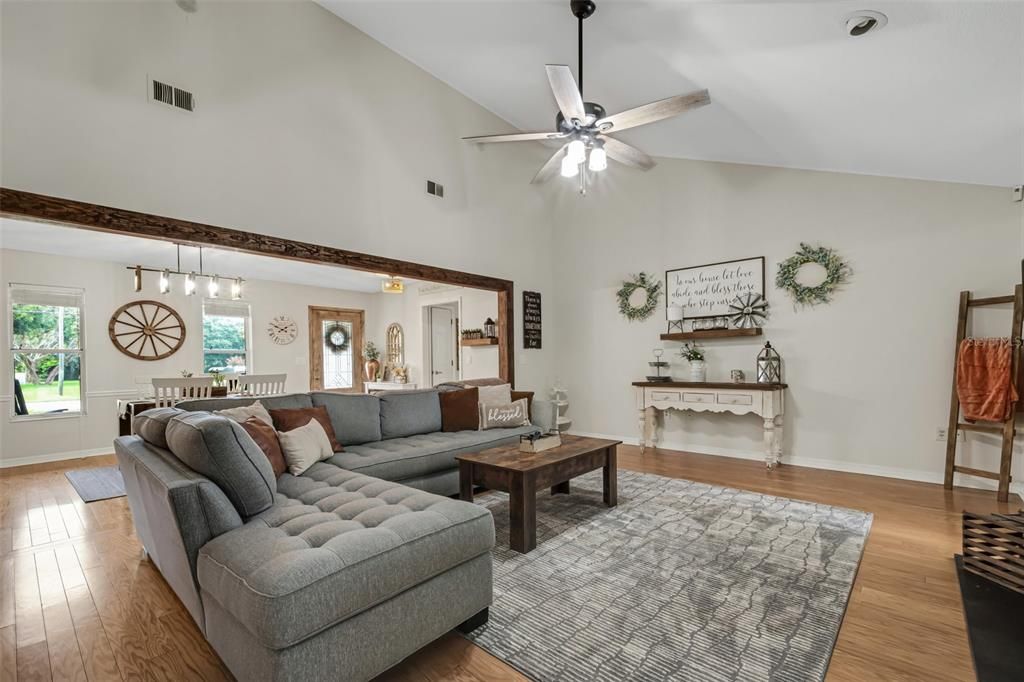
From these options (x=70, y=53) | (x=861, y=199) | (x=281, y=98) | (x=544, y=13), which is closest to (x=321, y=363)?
(x=281, y=98)

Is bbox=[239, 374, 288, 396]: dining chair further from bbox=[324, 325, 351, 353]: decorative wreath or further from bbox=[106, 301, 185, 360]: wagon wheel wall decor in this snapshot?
bbox=[324, 325, 351, 353]: decorative wreath

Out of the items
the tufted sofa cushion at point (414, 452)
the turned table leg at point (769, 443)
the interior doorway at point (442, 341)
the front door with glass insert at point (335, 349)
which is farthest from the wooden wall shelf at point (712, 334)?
the front door with glass insert at point (335, 349)

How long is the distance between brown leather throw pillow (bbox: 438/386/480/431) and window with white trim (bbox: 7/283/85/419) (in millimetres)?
5041

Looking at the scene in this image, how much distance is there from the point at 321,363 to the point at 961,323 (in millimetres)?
8599

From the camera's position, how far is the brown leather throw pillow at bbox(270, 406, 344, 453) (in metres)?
3.06

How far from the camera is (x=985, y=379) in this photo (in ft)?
11.7

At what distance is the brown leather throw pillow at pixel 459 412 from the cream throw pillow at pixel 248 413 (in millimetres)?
1564

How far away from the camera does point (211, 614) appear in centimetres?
168

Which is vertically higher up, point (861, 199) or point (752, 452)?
point (861, 199)

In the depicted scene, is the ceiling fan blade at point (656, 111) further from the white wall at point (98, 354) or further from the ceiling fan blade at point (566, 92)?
the white wall at point (98, 354)

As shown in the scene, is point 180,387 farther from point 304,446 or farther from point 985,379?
point 985,379

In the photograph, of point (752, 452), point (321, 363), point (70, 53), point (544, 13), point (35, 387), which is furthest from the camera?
point (321, 363)

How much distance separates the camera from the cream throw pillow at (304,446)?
2766mm

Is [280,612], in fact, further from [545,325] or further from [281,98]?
[545,325]
